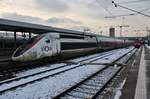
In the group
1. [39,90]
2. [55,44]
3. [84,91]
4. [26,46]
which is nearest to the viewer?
[84,91]

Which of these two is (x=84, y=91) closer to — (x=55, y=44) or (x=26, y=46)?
(x=26, y=46)

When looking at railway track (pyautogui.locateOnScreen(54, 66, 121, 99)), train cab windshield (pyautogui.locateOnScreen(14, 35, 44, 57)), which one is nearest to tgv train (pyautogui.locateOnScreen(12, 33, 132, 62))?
A: train cab windshield (pyautogui.locateOnScreen(14, 35, 44, 57))

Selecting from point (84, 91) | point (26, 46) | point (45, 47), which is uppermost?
point (26, 46)

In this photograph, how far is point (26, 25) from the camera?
30188 millimetres

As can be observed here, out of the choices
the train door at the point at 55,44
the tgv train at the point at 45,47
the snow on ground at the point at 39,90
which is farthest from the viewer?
the train door at the point at 55,44

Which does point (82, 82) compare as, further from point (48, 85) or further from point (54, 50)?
point (54, 50)

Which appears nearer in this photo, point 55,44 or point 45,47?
point 45,47

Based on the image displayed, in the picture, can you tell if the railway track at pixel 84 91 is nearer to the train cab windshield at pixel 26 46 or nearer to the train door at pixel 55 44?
the train cab windshield at pixel 26 46

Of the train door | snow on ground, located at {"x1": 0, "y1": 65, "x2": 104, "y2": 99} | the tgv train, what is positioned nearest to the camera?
snow on ground, located at {"x1": 0, "y1": 65, "x2": 104, "y2": 99}

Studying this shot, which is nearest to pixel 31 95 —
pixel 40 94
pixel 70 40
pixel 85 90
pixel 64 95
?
pixel 40 94

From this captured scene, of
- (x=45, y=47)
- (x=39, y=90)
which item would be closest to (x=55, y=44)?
(x=45, y=47)

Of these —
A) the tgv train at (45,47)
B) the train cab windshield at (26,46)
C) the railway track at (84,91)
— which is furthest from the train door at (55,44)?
the railway track at (84,91)

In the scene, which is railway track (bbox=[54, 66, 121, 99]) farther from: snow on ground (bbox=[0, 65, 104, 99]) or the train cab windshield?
the train cab windshield

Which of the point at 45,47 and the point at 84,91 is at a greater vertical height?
the point at 45,47
